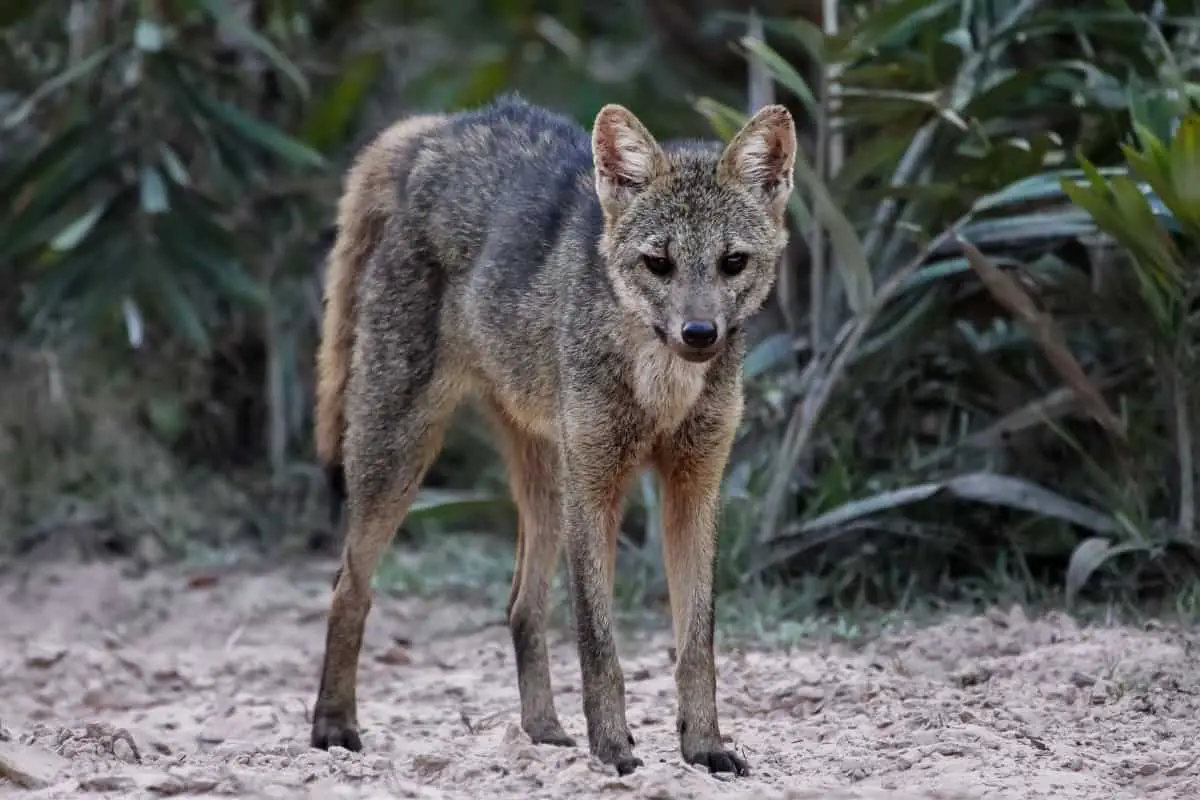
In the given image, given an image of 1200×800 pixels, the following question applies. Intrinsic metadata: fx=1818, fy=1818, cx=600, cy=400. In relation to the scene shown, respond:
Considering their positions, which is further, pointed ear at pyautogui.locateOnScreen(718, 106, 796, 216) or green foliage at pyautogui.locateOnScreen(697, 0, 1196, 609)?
green foliage at pyautogui.locateOnScreen(697, 0, 1196, 609)

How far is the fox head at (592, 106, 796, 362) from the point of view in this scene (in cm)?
483


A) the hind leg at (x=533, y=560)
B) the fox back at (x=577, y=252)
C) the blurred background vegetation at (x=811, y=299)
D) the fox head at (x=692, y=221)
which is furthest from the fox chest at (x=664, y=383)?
the blurred background vegetation at (x=811, y=299)

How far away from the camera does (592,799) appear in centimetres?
431

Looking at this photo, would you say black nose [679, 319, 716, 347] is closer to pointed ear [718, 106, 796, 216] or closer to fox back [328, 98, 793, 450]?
fox back [328, 98, 793, 450]

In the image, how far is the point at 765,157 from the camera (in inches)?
201

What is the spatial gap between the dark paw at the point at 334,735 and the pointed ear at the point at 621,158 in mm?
1770

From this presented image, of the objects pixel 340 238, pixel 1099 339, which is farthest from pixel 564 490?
Answer: pixel 1099 339

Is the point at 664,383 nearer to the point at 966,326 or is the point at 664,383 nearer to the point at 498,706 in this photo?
the point at 498,706

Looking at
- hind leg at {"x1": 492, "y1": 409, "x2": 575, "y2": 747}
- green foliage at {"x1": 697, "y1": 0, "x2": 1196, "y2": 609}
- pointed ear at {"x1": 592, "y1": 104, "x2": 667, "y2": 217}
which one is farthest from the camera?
green foliage at {"x1": 697, "y1": 0, "x2": 1196, "y2": 609}

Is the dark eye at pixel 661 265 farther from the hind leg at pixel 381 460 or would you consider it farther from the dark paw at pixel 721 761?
the dark paw at pixel 721 761

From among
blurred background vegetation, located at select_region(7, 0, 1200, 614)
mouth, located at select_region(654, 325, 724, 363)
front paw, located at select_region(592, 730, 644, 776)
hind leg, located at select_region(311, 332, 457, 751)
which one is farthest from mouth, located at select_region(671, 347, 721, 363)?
blurred background vegetation, located at select_region(7, 0, 1200, 614)

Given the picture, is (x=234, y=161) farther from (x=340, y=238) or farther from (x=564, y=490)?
(x=564, y=490)

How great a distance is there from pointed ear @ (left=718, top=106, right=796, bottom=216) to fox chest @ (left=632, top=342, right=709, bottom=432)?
537 millimetres

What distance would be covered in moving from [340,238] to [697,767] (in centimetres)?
240
